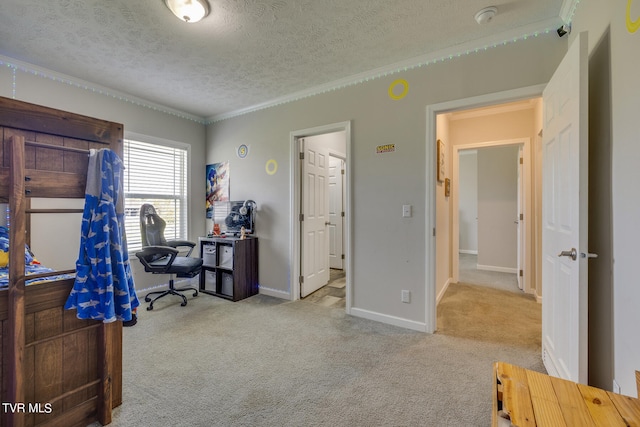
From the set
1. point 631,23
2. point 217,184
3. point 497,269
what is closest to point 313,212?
point 217,184

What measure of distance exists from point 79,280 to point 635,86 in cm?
270

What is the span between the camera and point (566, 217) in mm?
1596

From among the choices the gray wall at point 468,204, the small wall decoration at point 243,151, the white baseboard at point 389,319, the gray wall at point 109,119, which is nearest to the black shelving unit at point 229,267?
the gray wall at point 109,119

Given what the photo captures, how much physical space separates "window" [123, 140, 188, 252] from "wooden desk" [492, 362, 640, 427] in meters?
4.02

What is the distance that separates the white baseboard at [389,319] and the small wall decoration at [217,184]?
2477 mm

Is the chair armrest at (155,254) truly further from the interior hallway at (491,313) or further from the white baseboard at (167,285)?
the interior hallway at (491,313)

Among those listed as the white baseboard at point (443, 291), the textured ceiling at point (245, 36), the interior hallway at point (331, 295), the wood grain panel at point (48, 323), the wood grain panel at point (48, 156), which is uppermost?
the textured ceiling at point (245, 36)

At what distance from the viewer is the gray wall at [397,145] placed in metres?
2.24

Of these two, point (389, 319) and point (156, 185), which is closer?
point (389, 319)

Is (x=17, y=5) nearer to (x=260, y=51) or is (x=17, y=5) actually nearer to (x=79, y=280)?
(x=260, y=51)

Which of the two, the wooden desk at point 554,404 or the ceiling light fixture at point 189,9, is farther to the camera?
the ceiling light fixture at point 189,9

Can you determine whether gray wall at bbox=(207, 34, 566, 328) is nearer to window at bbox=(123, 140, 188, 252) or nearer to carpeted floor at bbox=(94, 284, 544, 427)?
carpeted floor at bbox=(94, 284, 544, 427)

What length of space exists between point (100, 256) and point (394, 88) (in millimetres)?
2697

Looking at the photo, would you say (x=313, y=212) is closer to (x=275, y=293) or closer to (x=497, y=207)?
(x=275, y=293)
